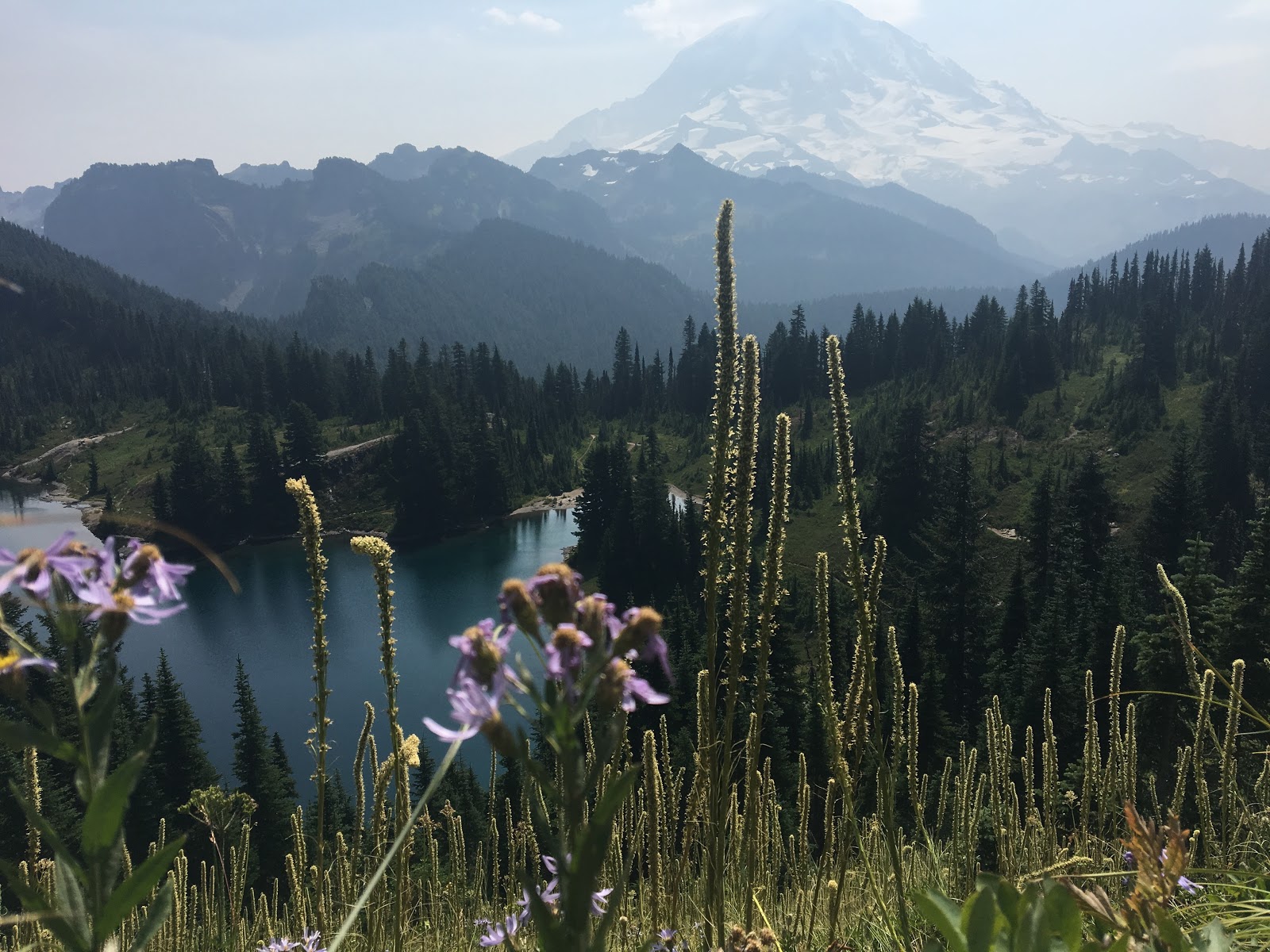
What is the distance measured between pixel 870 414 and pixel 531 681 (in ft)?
406

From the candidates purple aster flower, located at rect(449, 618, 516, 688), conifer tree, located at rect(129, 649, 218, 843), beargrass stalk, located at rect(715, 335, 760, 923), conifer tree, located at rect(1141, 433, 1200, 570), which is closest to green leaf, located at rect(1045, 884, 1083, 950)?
beargrass stalk, located at rect(715, 335, 760, 923)

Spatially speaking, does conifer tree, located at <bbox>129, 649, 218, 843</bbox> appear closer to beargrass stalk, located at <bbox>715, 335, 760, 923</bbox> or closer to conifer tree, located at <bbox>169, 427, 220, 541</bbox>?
beargrass stalk, located at <bbox>715, 335, 760, 923</bbox>

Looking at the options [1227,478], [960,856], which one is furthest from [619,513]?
[960,856]

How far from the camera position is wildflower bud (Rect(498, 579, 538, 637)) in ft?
5.00

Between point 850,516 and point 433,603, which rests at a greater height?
point 850,516

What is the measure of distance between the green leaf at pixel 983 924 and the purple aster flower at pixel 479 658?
1476 millimetres

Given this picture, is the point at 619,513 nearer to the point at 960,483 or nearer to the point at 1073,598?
the point at 960,483

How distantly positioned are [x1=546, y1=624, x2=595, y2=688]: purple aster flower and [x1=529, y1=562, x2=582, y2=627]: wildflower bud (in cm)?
2

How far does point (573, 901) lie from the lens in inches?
49.2

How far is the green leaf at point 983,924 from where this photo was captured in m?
2.04

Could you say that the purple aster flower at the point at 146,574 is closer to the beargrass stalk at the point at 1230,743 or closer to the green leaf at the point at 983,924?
the green leaf at the point at 983,924

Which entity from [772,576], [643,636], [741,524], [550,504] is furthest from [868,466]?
[643,636]

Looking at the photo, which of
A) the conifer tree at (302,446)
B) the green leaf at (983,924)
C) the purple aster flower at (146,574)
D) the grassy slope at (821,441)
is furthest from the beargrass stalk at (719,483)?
the conifer tree at (302,446)

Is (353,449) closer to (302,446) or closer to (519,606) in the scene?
(302,446)
